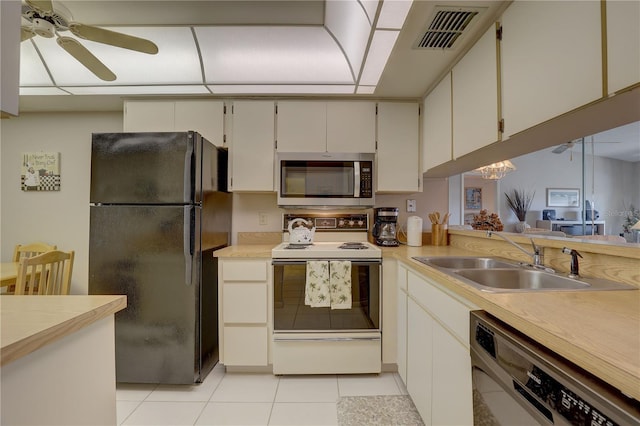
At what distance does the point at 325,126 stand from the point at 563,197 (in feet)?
6.86

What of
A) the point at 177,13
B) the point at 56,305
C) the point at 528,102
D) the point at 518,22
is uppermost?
the point at 177,13

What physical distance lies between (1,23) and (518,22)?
1.70 m

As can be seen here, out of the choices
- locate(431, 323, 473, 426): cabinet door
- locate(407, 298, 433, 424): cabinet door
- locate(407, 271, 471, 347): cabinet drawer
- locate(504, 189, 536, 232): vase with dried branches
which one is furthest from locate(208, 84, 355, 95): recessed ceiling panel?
locate(504, 189, 536, 232): vase with dried branches

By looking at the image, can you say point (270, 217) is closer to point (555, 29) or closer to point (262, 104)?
point (262, 104)

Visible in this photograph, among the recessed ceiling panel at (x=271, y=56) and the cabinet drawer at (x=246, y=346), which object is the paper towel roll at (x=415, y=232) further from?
the cabinet drawer at (x=246, y=346)

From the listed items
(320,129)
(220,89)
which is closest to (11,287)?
(220,89)

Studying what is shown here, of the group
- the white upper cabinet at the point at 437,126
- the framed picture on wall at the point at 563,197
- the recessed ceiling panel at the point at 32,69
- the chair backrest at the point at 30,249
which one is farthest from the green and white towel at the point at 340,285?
the chair backrest at the point at 30,249

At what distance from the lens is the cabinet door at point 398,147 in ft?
7.75

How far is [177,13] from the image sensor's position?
5.40ft

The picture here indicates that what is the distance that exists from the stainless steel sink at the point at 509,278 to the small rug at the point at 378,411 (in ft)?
2.88

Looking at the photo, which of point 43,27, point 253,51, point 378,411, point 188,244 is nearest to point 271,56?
point 253,51

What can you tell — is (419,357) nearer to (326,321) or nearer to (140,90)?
(326,321)

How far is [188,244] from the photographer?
1.84m

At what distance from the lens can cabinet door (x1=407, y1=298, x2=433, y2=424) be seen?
1.38 meters
